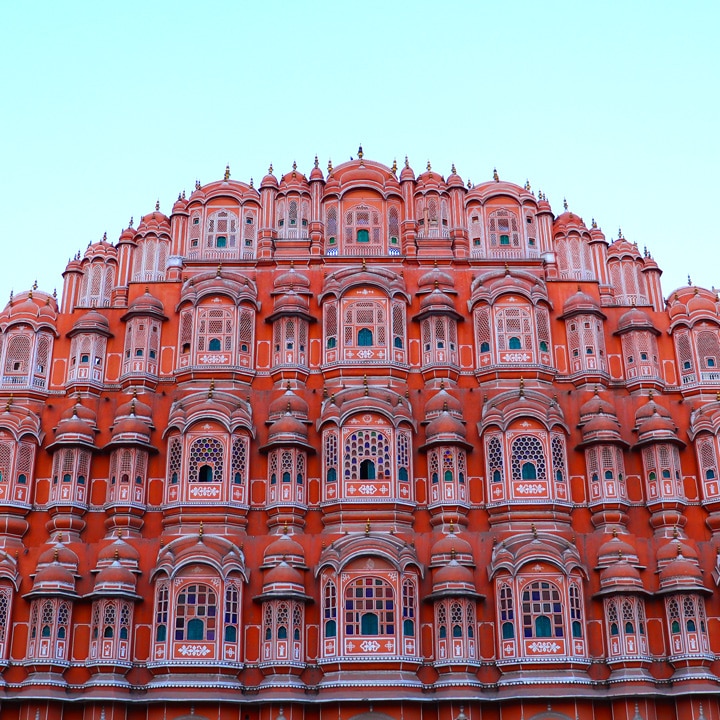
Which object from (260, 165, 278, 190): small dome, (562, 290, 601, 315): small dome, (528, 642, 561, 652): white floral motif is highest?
(260, 165, 278, 190): small dome

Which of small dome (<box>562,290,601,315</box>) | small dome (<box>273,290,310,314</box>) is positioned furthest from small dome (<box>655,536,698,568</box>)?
small dome (<box>273,290,310,314</box>)

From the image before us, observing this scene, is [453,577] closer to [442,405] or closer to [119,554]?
[442,405]

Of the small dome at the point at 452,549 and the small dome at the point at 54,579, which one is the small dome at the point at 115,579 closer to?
the small dome at the point at 54,579

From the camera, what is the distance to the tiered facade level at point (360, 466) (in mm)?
35781

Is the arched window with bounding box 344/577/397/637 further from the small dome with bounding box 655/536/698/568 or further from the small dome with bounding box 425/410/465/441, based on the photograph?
the small dome with bounding box 655/536/698/568

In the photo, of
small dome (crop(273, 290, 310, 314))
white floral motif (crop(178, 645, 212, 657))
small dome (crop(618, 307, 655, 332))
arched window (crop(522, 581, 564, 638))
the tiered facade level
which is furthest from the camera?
small dome (crop(618, 307, 655, 332))

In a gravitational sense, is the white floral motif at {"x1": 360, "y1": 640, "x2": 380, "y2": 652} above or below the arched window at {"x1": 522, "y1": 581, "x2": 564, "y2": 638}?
below

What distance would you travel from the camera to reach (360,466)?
39250 mm

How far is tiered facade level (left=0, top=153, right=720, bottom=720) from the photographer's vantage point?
117 feet

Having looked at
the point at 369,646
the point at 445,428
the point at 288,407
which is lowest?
the point at 369,646

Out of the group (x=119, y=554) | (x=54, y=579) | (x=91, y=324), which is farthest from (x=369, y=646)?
(x=91, y=324)

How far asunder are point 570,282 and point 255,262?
530 inches

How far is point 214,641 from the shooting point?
36062 mm

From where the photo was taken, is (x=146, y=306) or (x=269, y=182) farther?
(x=269, y=182)
